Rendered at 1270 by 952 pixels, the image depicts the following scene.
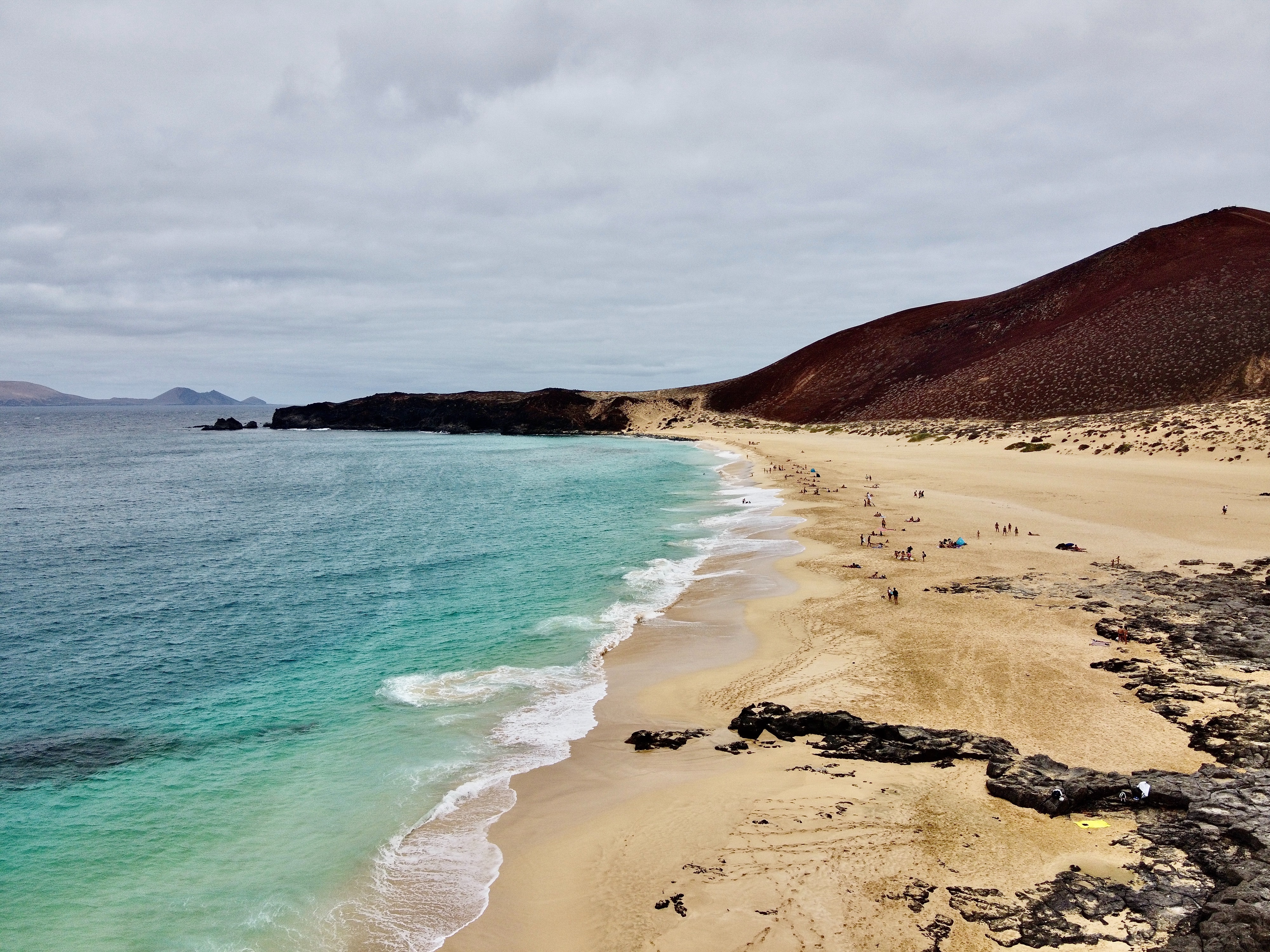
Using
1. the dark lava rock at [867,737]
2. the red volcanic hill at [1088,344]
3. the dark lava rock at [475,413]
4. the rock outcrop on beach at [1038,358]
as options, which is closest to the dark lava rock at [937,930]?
the dark lava rock at [867,737]

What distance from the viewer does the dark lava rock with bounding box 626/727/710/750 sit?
46.8ft

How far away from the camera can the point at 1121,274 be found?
9725 cm

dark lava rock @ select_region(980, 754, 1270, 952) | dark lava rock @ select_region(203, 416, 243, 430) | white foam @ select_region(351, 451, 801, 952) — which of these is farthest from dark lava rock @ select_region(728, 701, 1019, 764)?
dark lava rock @ select_region(203, 416, 243, 430)

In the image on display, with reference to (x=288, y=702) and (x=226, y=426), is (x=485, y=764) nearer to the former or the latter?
(x=288, y=702)

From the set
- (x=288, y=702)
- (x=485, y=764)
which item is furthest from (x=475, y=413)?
(x=485, y=764)

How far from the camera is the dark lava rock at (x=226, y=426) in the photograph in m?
163

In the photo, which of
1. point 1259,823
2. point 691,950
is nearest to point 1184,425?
point 1259,823

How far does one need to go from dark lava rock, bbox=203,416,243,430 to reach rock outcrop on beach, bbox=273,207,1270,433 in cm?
4950

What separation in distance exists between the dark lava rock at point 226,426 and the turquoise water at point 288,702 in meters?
130

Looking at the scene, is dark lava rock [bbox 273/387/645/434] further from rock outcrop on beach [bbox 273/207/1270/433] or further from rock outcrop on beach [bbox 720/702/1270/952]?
rock outcrop on beach [bbox 720/702/1270/952]

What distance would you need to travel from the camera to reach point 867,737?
44.3 ft

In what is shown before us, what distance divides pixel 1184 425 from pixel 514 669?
54200mm

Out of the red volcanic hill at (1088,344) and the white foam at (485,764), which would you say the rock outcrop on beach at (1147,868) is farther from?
the red volcanic hill at (1088,344)

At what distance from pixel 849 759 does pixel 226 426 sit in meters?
183
